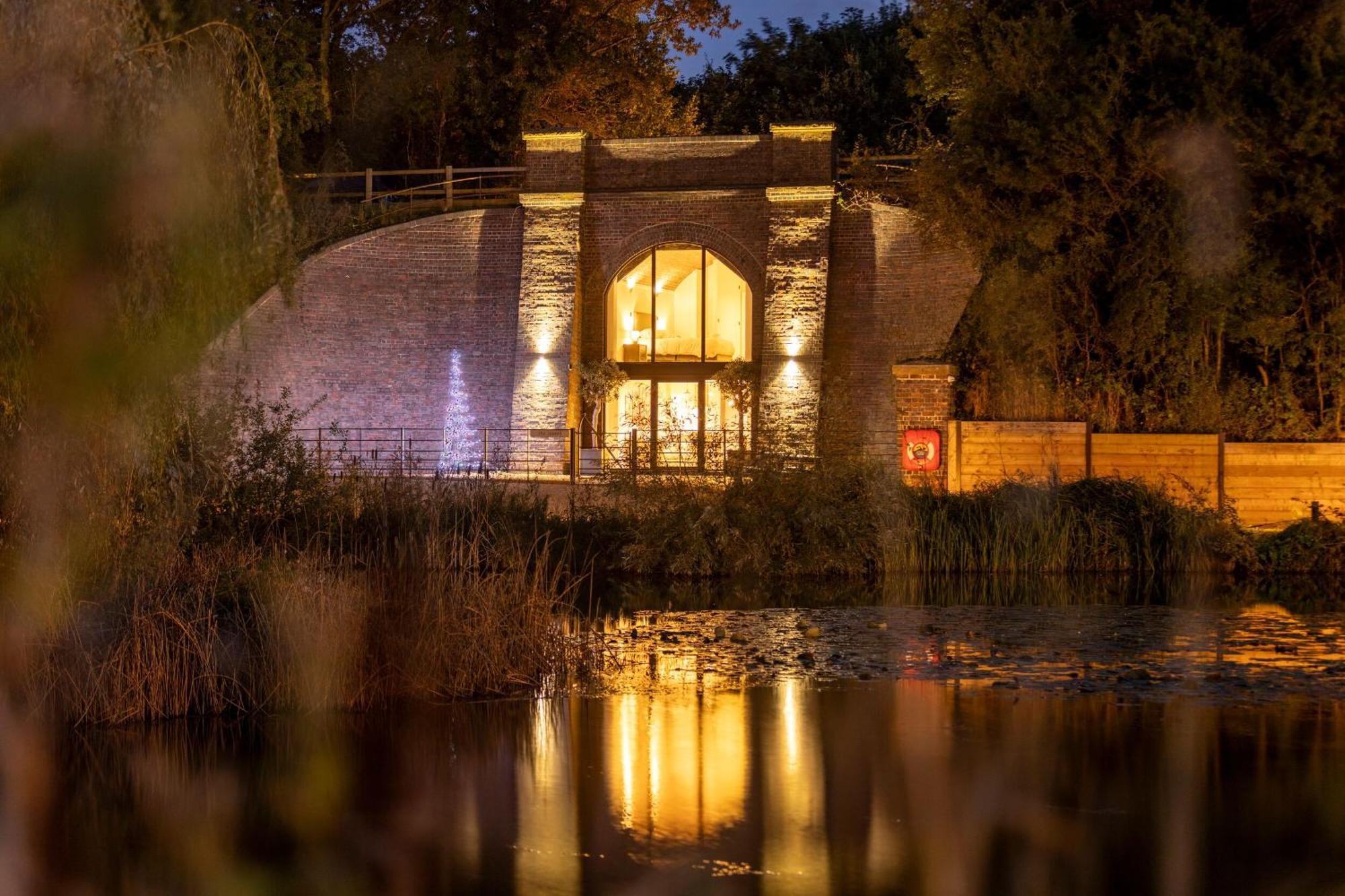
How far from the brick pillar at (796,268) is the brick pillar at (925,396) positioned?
13.3ft

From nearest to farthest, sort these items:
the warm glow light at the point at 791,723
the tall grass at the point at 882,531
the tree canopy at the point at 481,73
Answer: the warm glow light at the point at 791,723 < the tall grass at the point at 882,531 < the tree canopy at the point at 481,73

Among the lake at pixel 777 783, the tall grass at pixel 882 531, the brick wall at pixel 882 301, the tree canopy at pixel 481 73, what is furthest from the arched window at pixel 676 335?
the lake at pixel 777 783

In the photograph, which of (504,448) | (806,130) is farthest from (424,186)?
(806,130)

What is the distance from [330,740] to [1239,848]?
16.5ft

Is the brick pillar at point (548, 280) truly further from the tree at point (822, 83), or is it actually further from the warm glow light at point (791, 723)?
the warm glow light at point (791, 723)

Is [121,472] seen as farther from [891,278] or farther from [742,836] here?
[891,278]

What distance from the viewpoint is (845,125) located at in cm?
3212

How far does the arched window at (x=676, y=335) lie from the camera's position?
26.5 meters

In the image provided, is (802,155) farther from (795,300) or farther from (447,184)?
(447,184)

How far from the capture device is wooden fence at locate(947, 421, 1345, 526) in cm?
1828

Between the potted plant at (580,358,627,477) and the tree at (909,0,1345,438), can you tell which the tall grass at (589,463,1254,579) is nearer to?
the tree at (909,0,1345,438)

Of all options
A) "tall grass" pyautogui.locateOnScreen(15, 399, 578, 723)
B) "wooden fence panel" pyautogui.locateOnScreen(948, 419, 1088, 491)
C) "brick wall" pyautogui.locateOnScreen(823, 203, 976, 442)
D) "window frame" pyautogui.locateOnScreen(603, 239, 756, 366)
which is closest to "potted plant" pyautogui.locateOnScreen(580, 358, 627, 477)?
"window frame" pyautogui.locateOnScreen(603, 239, 756, 366)

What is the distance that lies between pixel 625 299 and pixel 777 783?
19934mm

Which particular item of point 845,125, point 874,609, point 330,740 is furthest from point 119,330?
point 845,125
